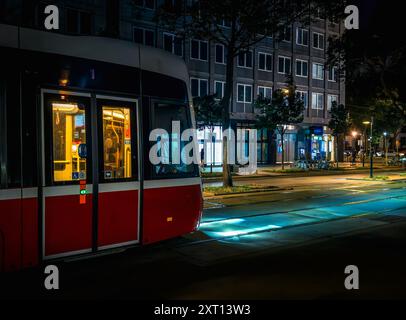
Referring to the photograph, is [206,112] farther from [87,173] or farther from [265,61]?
[87,173]

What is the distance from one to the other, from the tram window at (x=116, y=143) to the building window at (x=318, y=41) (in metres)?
45.0

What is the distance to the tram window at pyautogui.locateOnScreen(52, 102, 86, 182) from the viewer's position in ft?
21.8

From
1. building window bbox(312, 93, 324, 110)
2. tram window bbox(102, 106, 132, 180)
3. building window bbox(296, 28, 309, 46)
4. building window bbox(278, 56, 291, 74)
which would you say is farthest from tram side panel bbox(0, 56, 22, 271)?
building window bbox(312, 93, 324, 110)

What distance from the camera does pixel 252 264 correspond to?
778 centimetres

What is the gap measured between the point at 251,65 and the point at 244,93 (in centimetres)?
288

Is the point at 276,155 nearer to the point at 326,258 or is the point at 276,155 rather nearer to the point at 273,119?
the point at 273,119

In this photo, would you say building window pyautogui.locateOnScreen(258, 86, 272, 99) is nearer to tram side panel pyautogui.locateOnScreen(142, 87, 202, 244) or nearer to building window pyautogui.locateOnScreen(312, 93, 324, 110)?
building window pyautogui.locateOnScreen(312, 93, 324, 110)

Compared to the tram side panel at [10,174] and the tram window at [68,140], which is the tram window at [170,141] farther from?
the tram side panel at [10,174]

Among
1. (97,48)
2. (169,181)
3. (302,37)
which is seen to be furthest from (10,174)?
(302,37)

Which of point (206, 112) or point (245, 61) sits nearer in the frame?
point (206, 112)

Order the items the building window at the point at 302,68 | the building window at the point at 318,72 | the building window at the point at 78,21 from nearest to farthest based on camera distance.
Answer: the building window at the point at 78,21 < the building window at the point at 302,68 < the building window at the point at 318,72

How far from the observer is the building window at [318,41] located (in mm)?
48938

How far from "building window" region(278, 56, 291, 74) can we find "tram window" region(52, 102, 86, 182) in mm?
40589
